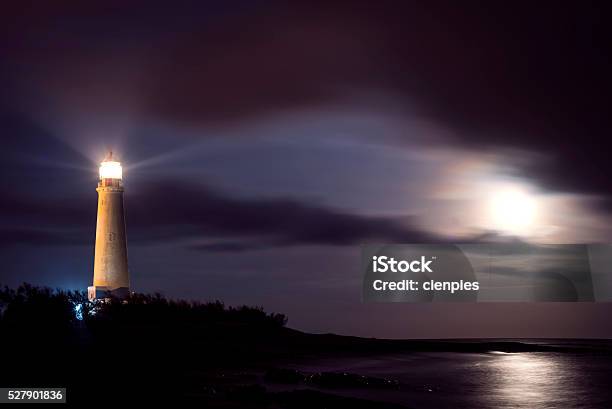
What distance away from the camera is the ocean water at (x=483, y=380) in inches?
1141

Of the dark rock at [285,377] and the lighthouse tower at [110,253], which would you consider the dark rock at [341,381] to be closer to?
the dark rock at [285,377]

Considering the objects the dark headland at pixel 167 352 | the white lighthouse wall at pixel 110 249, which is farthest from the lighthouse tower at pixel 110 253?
the dark headland at pixel 167 352

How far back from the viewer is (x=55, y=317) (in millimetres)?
37000

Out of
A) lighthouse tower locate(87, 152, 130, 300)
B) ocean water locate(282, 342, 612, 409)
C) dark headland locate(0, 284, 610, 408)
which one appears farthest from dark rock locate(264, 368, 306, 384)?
lighthouse tower locate(87, 152, 130, 300)

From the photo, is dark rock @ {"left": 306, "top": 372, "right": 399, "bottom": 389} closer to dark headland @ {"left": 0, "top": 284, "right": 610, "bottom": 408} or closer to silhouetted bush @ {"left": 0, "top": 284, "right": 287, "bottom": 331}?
dark headland @ {"left": 0, "top": 284, "right": 610, "bottom": 408}

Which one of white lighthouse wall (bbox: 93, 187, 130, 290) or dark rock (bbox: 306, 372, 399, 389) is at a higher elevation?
white lighthouse wall (bbox: 93, 187, 130, 290)

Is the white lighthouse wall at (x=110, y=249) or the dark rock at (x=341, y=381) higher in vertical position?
the white lighthouse wall at (x=110, y=249)

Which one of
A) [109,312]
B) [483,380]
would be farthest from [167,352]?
[483,380]

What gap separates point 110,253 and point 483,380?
22283 millimetres

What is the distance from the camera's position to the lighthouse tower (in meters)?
46.8

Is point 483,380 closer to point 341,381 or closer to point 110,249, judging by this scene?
point 341,381

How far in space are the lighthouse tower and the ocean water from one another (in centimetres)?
1328

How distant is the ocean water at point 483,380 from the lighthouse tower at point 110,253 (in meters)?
13.3

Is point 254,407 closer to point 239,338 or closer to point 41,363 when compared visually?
point 41,363
